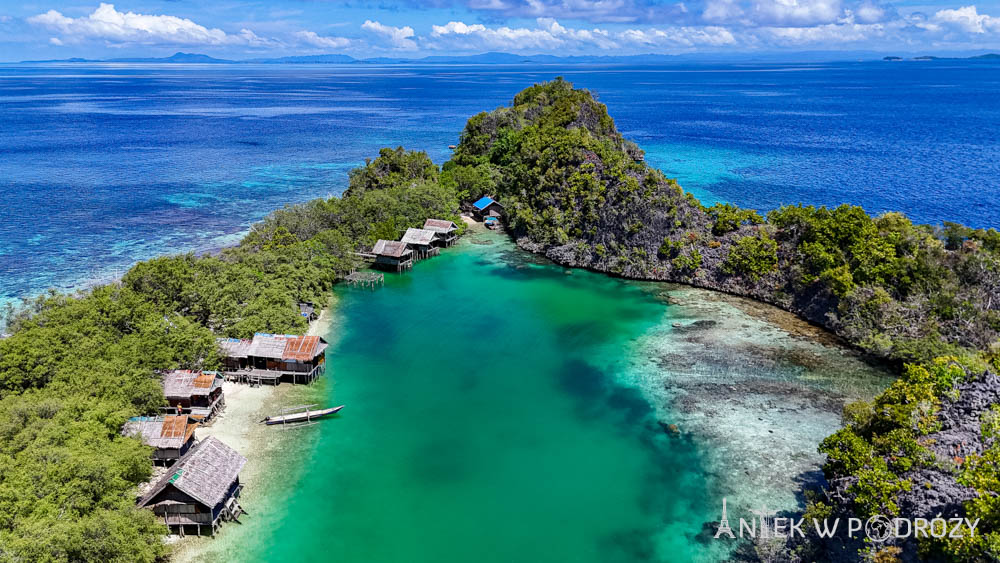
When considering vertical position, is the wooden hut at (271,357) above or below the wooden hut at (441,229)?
below

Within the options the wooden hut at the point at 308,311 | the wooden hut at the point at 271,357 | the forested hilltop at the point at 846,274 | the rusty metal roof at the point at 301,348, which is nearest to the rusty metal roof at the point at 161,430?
the wooden hut at the point at 271,357

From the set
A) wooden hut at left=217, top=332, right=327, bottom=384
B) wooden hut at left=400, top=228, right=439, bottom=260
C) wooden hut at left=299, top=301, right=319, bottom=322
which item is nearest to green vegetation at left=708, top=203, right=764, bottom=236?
wooden hut at left=400, top=228, right=439, bottom=260

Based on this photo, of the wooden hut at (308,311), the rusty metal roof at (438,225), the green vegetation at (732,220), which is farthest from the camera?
the rusty metal roof at (438,225)

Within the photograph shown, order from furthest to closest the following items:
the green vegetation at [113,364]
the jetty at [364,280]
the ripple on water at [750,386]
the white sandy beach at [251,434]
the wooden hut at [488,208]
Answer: the wooden hut at [488,208] < the jetty at [364,280] < the ripple on water at [750,386] < the white sandy beach at [251,434] < the green vegetation at [113,364]

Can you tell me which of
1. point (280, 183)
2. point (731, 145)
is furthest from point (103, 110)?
point (731, 145)

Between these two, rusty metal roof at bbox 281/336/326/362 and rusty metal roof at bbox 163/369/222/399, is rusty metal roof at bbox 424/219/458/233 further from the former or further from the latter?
rusty metal roof at bbox 163/369/222/399

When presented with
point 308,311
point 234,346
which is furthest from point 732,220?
point 234,346

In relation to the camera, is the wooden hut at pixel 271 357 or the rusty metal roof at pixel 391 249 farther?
the rusty metal roof at pixel 391 249

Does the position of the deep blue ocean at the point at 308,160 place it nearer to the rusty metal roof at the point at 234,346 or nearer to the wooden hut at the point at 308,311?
the wooden hut at the point at 308,311

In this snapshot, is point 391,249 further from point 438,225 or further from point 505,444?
point 505,444
